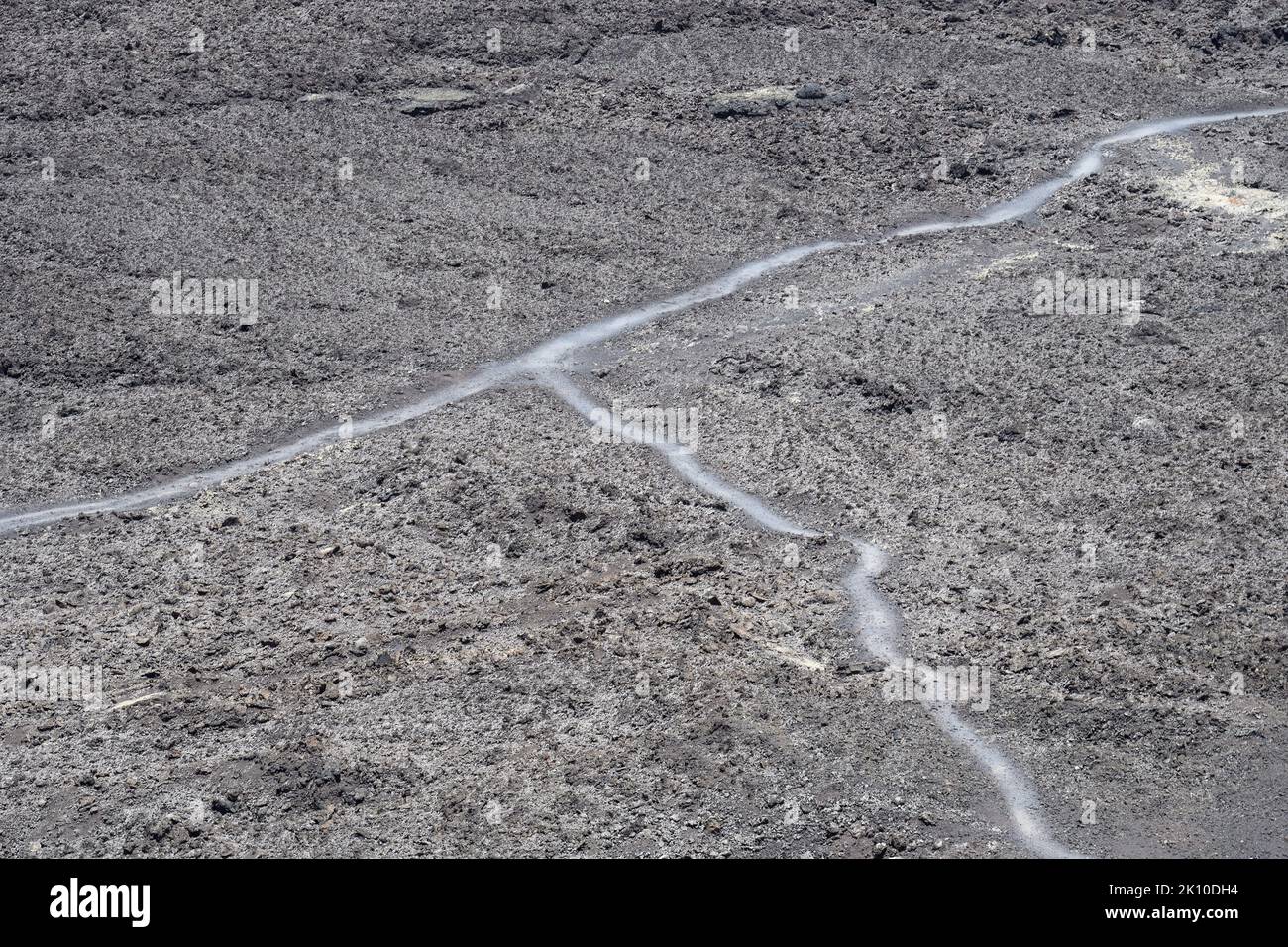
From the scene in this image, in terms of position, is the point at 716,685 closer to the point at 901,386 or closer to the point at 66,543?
the point at 901,386

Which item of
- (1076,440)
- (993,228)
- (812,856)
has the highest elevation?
(993,228)

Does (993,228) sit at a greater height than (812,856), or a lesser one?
greater

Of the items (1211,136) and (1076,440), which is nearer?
(1076,440)

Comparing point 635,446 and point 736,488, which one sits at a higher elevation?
point 635,446

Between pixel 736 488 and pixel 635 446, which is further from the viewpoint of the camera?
pixel 635 446
